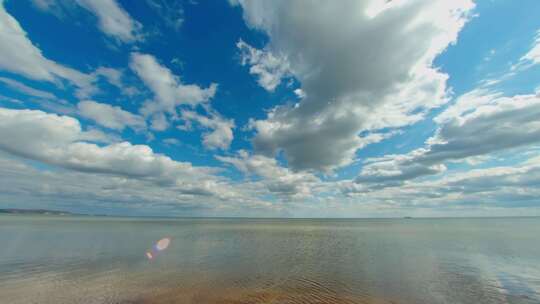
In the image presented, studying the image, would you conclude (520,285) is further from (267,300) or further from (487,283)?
(267,300)

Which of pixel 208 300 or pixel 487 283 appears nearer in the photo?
pixel 208 300

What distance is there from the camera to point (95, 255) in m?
37.2

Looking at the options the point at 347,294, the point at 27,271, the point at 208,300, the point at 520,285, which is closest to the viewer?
the point at 208,300

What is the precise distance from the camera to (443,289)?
21.8 metres

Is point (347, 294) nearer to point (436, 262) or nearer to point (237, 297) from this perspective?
point (237, 297)

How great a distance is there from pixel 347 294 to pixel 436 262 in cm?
2216

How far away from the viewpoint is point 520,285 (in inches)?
918

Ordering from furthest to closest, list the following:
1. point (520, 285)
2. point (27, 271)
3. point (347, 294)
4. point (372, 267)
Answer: point (372, 267) < point (27, 271) < point (520, 285) < point (347, 294)

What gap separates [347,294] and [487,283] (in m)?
15.8

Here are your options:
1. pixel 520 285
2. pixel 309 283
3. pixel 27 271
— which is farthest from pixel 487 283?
pixel 27 271

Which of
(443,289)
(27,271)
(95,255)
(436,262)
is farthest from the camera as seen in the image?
(95,255)

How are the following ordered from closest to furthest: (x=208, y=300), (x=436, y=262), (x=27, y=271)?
1. (x=208, y=300)
2. (x=27, y=271)
3. (x=436, y=262)

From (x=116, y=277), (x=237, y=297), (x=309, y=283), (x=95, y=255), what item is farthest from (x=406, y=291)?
(x=95, y=255)

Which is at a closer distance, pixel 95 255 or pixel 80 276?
pixel 80 276
